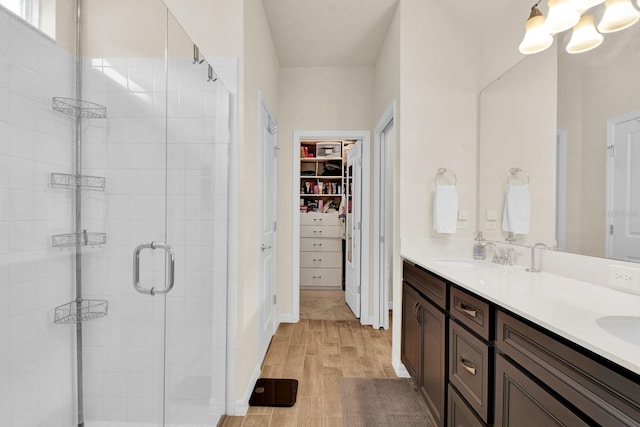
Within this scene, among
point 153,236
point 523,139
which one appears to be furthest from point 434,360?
point 153,236

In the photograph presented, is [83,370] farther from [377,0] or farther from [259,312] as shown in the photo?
[377,0]

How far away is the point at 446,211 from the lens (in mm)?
2393

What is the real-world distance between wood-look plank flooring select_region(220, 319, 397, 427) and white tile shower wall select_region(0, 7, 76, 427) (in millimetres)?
1098

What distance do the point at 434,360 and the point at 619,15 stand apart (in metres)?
1.80

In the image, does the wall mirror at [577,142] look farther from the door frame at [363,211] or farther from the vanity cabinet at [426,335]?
the door frame at [363,211]

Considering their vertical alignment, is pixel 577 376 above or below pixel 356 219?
below

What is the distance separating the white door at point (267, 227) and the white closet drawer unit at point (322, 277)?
182 centimetres

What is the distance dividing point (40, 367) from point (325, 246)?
427 cm

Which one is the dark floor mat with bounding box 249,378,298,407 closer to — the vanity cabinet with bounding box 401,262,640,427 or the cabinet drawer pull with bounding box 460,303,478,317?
the vanity cabinet with bounding box 401,262,640,427

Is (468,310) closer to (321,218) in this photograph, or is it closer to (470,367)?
(470,367)

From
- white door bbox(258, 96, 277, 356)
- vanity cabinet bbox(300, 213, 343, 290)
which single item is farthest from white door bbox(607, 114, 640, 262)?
vanity cabinet bbox(300, 213, 343, 290)

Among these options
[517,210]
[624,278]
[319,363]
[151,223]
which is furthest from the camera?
[319,363]

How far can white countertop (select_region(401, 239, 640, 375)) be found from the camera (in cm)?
78

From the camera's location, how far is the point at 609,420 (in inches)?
29.3
